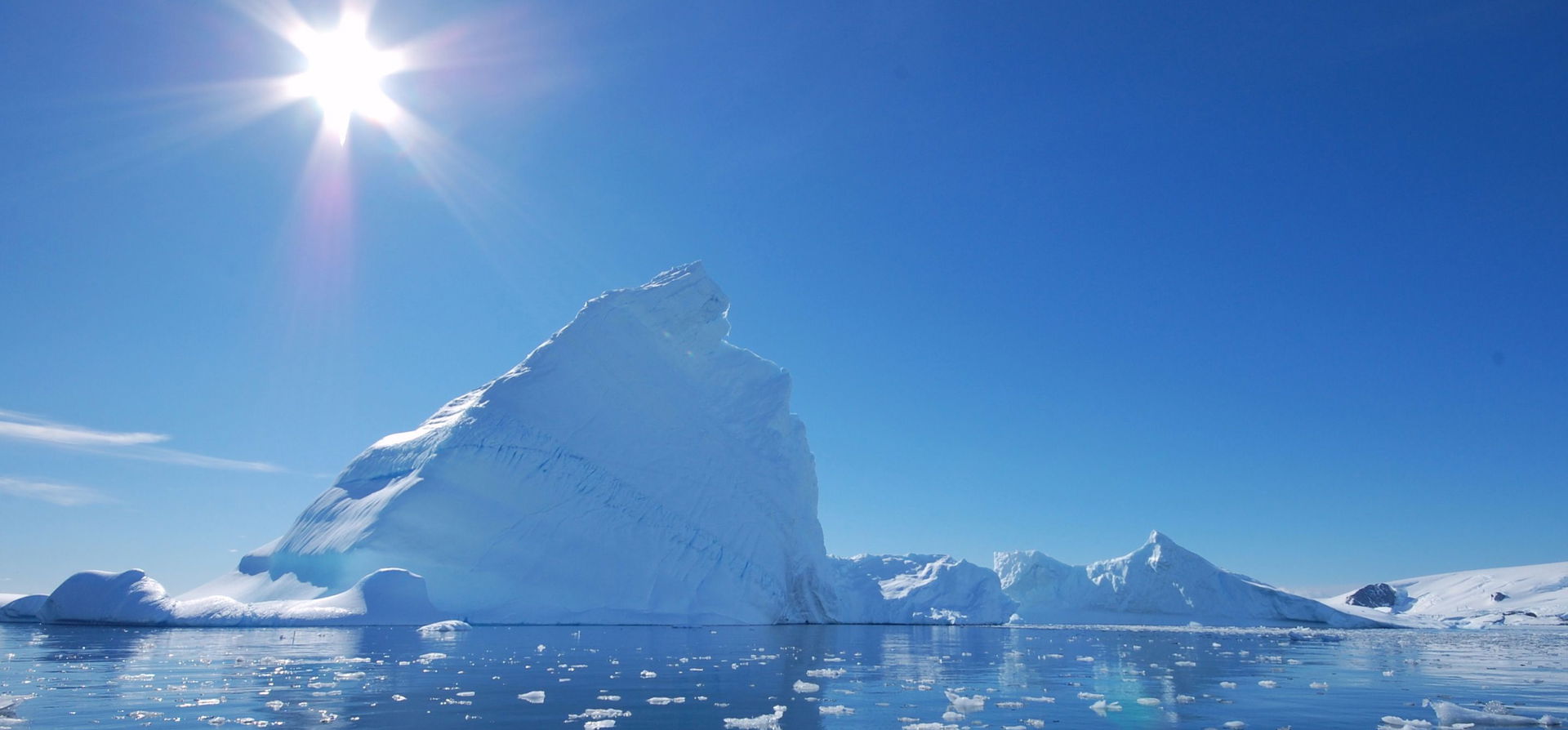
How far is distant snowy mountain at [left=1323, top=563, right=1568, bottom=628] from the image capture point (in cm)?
7219

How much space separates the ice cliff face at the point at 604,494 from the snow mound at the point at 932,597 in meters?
7.34

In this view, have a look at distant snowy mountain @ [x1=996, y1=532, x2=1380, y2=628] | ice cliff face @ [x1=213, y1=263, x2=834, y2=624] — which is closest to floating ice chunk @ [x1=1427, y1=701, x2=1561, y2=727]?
ice cliff face @ [x1=213, y1=263, x2=834, y2=624]

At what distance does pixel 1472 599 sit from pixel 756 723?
10077cm

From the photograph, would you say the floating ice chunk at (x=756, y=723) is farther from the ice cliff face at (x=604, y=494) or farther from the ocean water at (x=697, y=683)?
the ice cliff face at (x=604, y=494)

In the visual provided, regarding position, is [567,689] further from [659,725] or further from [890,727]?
[890,727]

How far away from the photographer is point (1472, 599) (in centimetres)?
8494

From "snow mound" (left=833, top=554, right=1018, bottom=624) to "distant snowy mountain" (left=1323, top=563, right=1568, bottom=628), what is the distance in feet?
103

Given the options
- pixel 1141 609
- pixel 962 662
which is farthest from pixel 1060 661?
pixel 1141 609

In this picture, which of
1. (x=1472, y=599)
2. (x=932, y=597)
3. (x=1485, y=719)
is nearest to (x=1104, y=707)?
(x=1485, y=719)

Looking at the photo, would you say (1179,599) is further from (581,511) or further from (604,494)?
(581,511)

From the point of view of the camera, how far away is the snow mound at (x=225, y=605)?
30.6 m

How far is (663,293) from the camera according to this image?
1934 inches

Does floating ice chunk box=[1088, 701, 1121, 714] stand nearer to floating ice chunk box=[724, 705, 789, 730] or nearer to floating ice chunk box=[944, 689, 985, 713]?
floating ice chunk box=[944, 689, 985, 713]

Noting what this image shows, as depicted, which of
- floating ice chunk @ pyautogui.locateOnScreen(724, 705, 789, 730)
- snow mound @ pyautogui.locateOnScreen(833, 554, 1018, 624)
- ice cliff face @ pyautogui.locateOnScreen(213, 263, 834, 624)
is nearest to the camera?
floating ice chunk @ pyautogui.locateOnScreen(724, 705, 789, 730)
